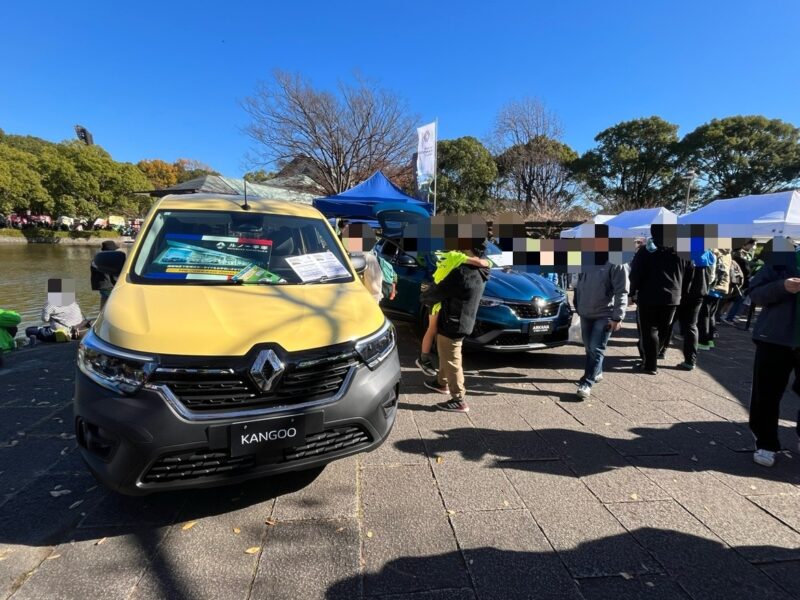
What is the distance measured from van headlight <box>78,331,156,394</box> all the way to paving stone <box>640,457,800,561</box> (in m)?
3.21

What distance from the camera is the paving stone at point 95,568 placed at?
74.9 inches

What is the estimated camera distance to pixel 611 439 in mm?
3484

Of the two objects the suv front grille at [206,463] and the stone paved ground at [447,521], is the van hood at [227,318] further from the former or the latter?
the stone paved ground at [447,521]

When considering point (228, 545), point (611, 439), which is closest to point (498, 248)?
point (611, 439)

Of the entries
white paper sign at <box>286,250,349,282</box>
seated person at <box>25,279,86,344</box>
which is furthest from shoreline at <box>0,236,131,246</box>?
white paper sign at <box>286,250,349,282</box>

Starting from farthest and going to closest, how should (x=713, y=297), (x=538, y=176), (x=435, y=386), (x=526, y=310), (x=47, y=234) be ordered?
1. (x=47, y=234)
2. (x=538, y=176)
3. (x=713, y=297)
4. (x=526, y=310)
5. (x=435, y=386)

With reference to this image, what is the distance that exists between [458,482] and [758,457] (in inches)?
90.8

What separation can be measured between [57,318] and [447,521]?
731 cm

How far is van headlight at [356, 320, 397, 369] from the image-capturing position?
7.85 ft

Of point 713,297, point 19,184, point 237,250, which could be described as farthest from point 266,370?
point 19,184

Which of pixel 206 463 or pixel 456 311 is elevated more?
pixel 456 311

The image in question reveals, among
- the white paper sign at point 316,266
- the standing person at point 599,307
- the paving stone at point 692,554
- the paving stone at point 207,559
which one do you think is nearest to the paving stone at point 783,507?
the paving stone at point 692,554

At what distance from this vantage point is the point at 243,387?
2082mm

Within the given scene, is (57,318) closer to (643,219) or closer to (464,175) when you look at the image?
(643,219)
